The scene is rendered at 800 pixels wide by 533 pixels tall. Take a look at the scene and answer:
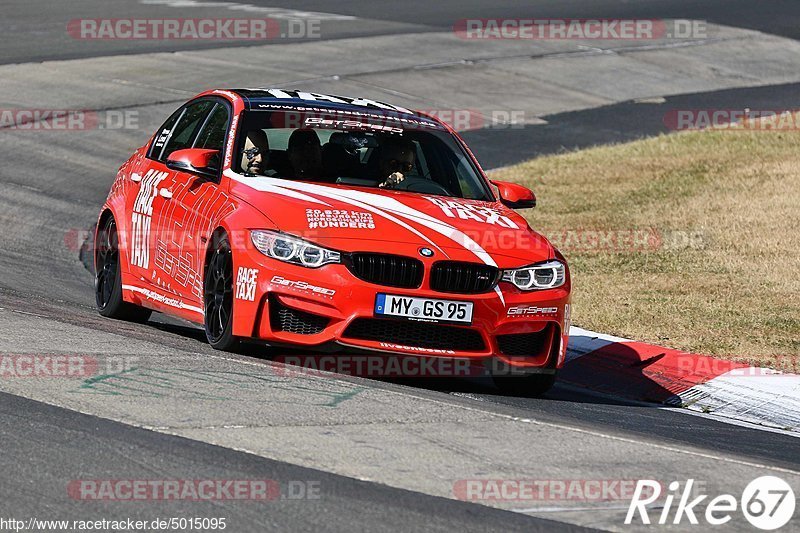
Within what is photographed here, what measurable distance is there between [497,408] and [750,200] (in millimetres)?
9421

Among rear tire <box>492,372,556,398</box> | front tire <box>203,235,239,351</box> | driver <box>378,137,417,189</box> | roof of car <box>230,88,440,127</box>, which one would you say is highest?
roof of car <box>230,88,440,127</box>

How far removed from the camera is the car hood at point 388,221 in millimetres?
8203

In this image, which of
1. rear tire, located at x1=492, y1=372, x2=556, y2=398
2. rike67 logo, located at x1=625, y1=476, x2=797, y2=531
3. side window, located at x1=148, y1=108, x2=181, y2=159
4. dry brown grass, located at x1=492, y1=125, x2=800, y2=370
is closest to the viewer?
rike67 logo, located at x1=625, y1=476, x2=797, y2=531

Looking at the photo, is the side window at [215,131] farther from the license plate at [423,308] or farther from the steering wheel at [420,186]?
the license plate at [423,308]

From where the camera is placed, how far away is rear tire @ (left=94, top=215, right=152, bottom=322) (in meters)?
10.2

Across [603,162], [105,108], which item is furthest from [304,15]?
[603,162]

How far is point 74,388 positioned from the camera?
702cm

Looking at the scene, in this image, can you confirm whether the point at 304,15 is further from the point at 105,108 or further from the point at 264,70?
the point at 105,108

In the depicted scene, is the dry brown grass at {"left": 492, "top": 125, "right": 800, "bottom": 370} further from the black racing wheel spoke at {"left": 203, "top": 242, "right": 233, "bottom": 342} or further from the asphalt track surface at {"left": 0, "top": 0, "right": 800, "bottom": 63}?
the asphalt track surface at {"left": 0, "top": 0, "right": 800, "bottom": 63}

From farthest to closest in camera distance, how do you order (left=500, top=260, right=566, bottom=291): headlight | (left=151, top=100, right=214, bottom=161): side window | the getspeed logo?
(left=151, top=100, right=214, bottom=161): side window < (left=500, top=260, right=566, bottom=291): headlight < the getspeed logo

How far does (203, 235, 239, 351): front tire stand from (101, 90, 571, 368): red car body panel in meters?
0.09

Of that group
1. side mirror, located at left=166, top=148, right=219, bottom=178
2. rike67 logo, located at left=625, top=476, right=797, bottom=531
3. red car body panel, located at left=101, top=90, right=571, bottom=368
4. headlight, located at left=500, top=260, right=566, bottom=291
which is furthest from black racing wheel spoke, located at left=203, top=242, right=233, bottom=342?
rike67 logo, located at left=625, top=476, right=797, bottom=531

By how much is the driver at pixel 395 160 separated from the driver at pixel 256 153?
707 mm

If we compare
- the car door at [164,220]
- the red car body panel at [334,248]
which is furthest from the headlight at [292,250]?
the car door at [164,220]
